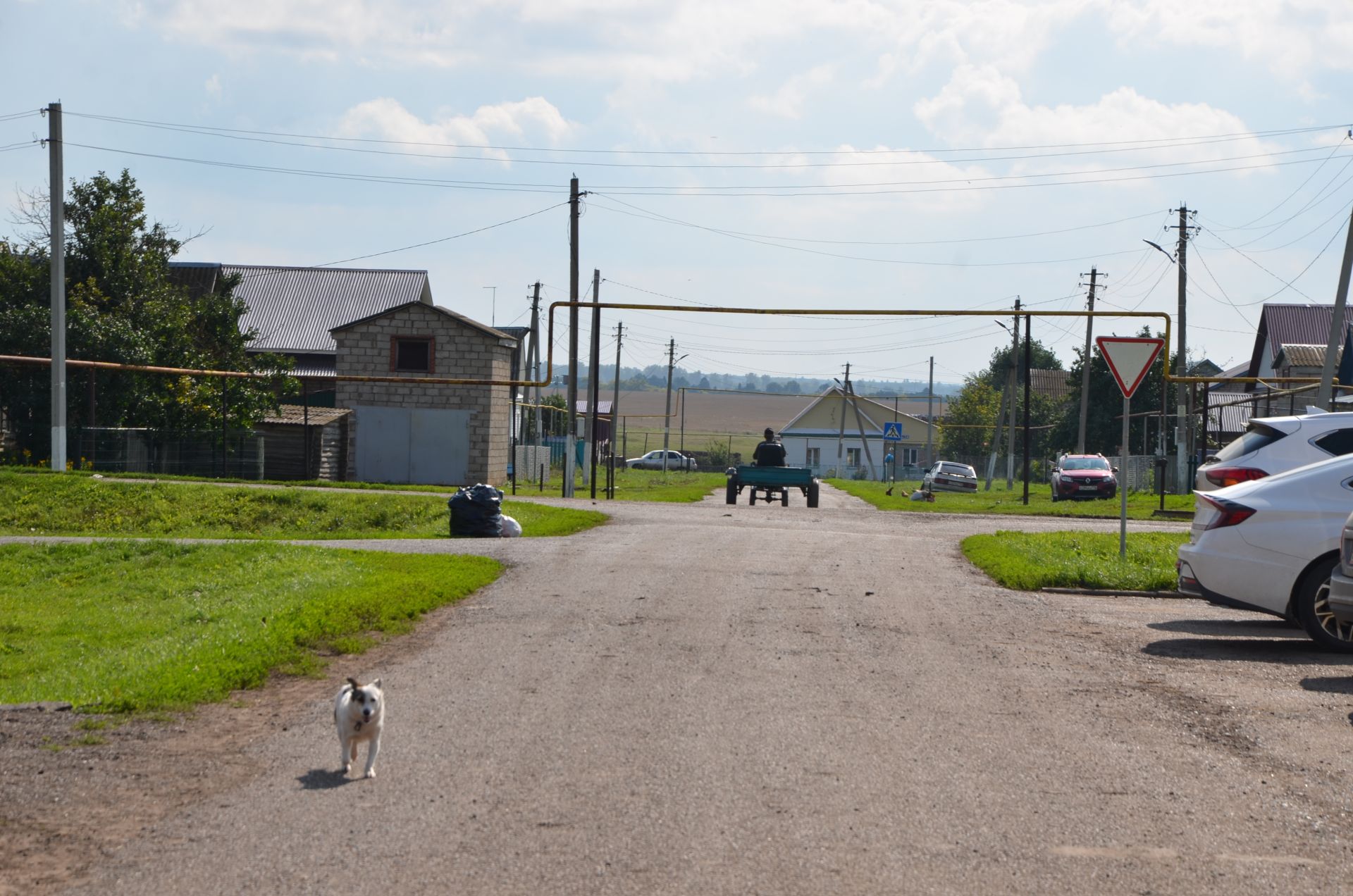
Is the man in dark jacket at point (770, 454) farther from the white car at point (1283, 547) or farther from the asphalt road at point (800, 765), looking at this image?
the white car at point (1283, 547)

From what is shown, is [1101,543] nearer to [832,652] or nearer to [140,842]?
[832,652]

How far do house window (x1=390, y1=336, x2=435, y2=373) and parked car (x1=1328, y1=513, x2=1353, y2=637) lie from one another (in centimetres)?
3243

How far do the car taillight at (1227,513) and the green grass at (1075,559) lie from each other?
3.14 m

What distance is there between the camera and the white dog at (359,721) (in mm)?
5633

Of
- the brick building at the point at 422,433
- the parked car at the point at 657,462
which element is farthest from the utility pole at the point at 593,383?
the parked car at the point at 657,462

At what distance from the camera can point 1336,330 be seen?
81.0 feet

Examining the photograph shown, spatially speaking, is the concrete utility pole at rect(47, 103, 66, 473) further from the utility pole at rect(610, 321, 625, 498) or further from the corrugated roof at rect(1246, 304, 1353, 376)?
the corrugated roof at rect(1246, 304, 1353, 376)

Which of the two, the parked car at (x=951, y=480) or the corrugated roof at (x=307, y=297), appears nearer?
the parked car at (x=951, y=480)

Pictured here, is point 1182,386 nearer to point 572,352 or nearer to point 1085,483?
point 1085,483

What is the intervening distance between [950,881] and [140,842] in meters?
2.94

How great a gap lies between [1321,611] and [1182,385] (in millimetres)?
28061

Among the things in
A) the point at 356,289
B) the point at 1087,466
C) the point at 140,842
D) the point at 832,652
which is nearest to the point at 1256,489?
the point at 832,652

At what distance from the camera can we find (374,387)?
3716cm

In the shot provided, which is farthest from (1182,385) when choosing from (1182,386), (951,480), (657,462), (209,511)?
(657,462)
